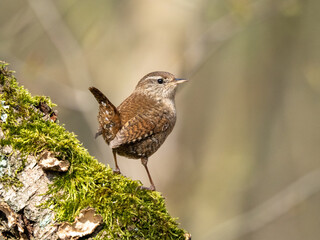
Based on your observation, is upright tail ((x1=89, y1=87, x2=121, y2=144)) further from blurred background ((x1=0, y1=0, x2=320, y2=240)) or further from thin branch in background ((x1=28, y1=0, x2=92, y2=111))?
thin branch in background ((x1=28, y1=0, x2=92, y2=111))

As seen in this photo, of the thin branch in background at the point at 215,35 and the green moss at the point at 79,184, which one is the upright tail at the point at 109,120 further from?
the thin branch in background at the point at 215,35

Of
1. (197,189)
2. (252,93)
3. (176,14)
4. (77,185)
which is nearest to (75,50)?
(176,14)

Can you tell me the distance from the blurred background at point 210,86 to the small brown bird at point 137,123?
273cm

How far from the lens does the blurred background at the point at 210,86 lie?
21.6 feet

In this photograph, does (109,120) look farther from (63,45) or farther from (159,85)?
(63,45)

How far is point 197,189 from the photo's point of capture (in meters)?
9.07

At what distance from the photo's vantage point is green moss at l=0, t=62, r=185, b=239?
185 cm

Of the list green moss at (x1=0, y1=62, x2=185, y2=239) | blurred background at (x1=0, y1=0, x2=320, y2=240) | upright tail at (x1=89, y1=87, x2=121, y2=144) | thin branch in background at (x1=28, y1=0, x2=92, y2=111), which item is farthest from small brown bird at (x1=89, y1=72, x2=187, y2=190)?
thin branch in background at (x1=28, y1=0, x2=92, y2=111)

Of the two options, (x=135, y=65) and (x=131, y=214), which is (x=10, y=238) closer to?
(x=131, y=214)

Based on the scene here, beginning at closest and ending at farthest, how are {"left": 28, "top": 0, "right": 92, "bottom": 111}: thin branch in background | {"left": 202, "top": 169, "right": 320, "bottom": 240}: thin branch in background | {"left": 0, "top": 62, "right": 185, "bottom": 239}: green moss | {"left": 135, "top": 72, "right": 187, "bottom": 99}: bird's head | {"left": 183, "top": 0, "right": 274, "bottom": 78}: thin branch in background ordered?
{"left": 0, "top": 62, "right": 185, "bottom": 239}: green moss < {"left": 135, "top": 72, "right": 187, "bottom": 99}: bird's head < {"left": 183, "top": 0, "right": 274, "bottom": 78}: thin branch in background < {"left": 28, "top": 0, "right": 92, "bottom": 111}: thin branch in background < {"left": 202, "top": 169, "right": 320, "bottom": 240}: thin branch in background

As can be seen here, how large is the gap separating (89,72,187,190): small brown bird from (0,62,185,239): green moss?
53 cm

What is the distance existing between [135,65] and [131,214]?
5.06m

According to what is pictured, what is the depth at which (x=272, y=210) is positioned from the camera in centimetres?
786

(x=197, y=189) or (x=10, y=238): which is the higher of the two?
(x=197, y=189)
